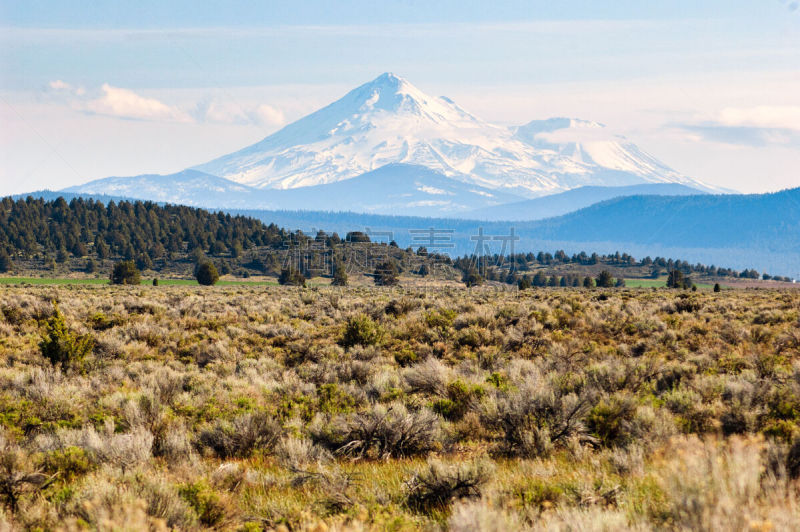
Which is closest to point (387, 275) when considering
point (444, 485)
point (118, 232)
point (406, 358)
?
point (118, 232)

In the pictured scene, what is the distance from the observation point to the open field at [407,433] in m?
4.53

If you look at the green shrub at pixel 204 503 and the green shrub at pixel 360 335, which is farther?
the green shrub at pixel 360 335

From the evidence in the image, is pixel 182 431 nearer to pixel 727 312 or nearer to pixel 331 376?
pixel 331 376

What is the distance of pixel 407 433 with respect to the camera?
731cm

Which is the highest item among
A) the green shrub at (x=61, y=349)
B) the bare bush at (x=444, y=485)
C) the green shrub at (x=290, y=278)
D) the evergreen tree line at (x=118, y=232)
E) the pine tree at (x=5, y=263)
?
the evergreen tree line at (x=118, y=232)

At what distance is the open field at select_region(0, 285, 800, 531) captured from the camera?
4531mm

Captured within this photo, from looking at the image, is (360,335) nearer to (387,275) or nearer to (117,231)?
(387,275)

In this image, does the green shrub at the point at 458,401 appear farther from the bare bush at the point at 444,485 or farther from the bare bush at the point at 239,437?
the bare bush at the point at 444,485

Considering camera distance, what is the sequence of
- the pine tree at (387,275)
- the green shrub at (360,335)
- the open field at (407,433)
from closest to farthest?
the open field at (407,433) → the green shrub at (360,335) → the pine tree at (387,275)

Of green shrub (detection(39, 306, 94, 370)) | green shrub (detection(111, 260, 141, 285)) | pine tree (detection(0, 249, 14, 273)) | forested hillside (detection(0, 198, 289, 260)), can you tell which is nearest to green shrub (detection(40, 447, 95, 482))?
green shrub (detection(39, 306, 94, 370))

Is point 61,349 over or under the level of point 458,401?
under

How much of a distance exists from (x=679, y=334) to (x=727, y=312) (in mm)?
5263

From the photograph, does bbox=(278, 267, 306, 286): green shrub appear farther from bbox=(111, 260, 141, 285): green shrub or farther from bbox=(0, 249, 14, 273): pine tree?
bbox=(0, 249, 14, 273): pine tree

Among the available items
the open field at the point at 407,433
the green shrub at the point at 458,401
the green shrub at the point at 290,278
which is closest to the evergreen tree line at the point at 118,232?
the green shrub at the point at 290,278
